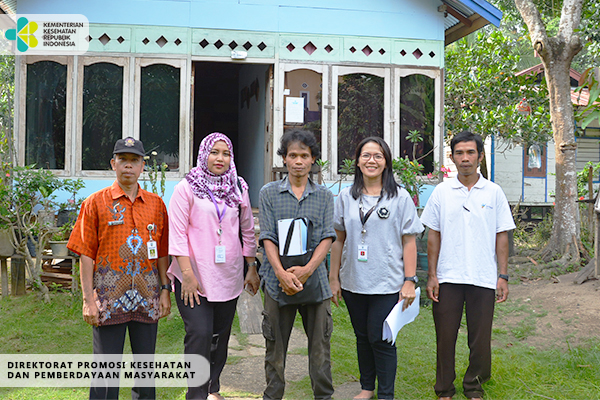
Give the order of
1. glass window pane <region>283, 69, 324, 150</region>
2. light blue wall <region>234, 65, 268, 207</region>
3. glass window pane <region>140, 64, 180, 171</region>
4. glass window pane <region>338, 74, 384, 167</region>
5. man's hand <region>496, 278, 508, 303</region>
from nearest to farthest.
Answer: man's hand <region>496, 278, 508, 303</region> < glass window pane <region>140, 64, 180, 171</region> < glass window pane <region>283, 69, 324, 150</region> < glass window pane <region>338, 74, 384, 167</region> < light blue wall <region>234, 65, 268, 207</region>

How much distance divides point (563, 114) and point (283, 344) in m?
8.41

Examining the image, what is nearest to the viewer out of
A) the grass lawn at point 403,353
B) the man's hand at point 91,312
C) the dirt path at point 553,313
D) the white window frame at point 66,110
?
the man's hand at point 91,312

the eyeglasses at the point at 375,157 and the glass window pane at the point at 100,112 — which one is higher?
the glass window pane at the point at 100,112

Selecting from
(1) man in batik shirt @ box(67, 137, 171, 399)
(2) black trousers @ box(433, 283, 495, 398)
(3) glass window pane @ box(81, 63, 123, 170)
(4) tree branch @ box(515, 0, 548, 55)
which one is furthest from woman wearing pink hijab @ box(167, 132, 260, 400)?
(4) tree branch @ box(515, 0, 548, 55)

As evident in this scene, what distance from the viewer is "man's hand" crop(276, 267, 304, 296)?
3109 mm

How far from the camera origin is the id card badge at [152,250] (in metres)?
3.17

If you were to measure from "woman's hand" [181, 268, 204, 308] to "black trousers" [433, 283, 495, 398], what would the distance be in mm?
1674

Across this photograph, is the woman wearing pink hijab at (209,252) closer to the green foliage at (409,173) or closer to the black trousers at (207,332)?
the black trousers at (207,332)

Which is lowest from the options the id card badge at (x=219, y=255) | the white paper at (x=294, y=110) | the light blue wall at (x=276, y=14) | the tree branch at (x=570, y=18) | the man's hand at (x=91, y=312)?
the man's hand at (x=91, y=312)

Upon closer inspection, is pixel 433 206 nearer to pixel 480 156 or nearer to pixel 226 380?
pixel 480 156

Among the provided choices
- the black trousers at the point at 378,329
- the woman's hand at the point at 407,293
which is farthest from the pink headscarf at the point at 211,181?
the woman's hand at the point at 407,293

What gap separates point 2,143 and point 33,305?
220 cm

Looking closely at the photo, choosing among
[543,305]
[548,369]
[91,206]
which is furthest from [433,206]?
[543,305]

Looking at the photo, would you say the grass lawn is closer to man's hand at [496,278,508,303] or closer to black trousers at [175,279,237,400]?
black trousers at [175,279,237,400]
